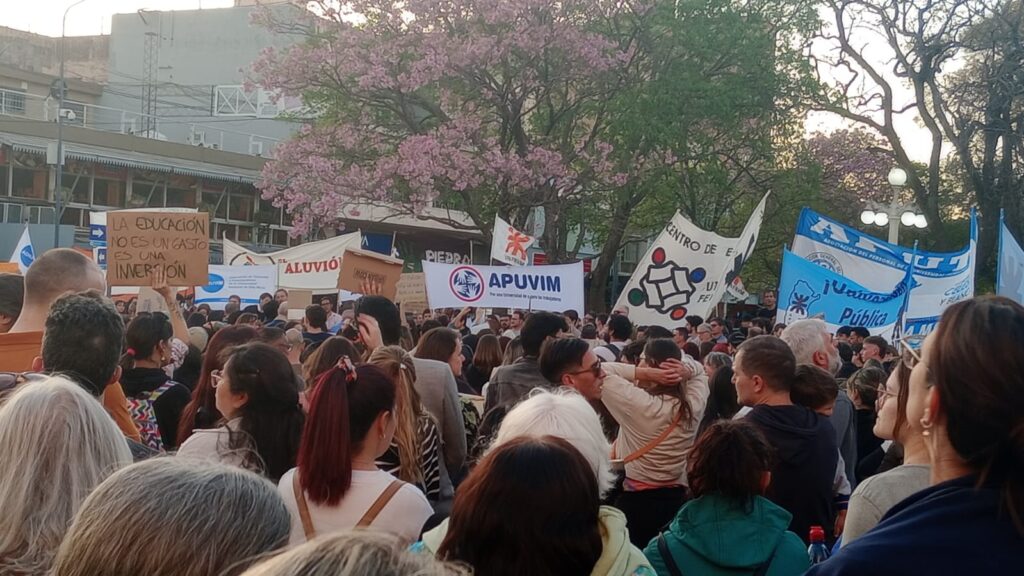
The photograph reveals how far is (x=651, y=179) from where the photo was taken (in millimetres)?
22969

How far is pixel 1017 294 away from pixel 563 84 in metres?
12.7

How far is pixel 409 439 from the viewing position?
444 centimetres

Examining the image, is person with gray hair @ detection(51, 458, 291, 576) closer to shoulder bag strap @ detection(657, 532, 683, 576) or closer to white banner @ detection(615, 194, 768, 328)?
shoulder bag strap @ detection(657, 532, 683, 576)

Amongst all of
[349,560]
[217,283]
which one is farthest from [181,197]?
[349,560]

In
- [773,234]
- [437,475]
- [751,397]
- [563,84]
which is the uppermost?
[563,84]

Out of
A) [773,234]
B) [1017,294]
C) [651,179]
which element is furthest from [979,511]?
[773,234]

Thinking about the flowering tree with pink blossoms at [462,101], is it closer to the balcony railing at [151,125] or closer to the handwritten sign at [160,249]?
the handwritten sign at [160,249]

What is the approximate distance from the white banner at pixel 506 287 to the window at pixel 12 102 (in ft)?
104

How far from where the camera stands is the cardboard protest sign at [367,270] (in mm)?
11273

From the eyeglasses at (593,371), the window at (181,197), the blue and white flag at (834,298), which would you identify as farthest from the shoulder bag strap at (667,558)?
the window at (181,197)

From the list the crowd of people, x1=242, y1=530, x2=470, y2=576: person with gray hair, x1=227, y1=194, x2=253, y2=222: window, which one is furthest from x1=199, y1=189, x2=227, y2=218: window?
x1=242, y1=530, x2=470, y2=576: person with gray hair

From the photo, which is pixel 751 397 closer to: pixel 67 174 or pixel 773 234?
pixel 773 234

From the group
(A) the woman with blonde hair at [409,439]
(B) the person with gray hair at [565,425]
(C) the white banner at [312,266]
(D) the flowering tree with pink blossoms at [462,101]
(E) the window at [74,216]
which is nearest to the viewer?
(B) the person with gray hair at [565,425]

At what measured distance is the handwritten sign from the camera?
938 cm
